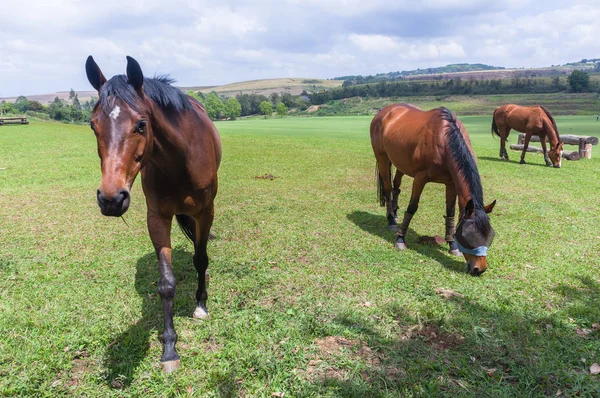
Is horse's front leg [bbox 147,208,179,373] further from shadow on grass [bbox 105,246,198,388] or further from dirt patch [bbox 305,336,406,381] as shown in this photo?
dirt patch [bbox 305,336,406,381]

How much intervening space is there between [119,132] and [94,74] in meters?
0.56

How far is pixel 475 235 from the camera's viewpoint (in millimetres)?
4184

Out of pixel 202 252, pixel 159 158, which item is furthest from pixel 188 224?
pixel 159 158

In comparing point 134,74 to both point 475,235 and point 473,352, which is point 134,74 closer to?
point 473,352

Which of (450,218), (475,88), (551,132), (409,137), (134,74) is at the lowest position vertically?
(450,218)

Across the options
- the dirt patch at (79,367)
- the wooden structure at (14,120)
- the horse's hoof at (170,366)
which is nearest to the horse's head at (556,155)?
the horse's hoof at (170,366)

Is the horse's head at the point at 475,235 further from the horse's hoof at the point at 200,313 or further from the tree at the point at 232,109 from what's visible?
the tree at the point at 232,109

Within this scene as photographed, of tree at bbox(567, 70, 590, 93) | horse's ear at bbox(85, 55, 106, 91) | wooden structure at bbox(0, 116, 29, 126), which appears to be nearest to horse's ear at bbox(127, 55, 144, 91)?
horse's ear at bbox(85, 55, 106, 91)

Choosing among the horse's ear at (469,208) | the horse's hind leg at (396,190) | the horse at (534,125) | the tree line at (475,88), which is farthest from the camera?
the tree line at (475,88)

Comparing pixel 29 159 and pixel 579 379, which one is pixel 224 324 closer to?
pixel 579 379

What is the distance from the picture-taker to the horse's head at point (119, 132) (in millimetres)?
1969

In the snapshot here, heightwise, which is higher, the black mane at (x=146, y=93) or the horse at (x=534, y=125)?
the black mane at (x=146, y=93)

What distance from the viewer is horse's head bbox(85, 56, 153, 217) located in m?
1.97

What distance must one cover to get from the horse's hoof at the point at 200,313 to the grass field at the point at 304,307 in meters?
0.08
